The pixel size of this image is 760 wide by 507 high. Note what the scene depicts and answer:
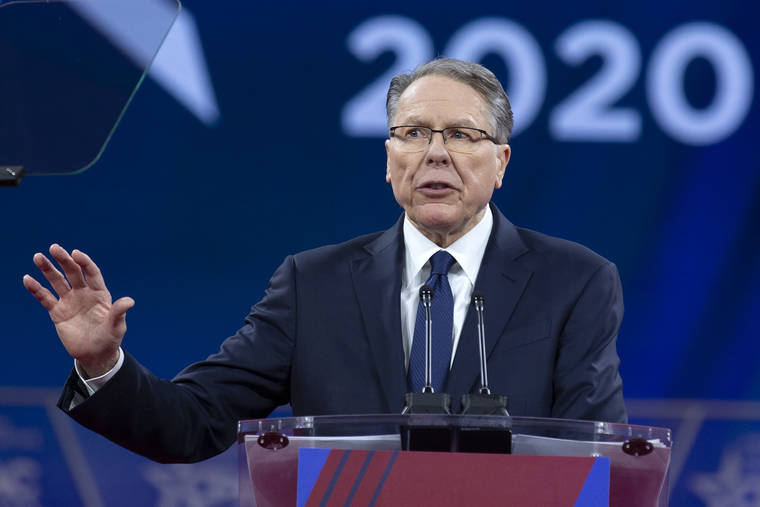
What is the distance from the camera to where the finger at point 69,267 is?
5.05 ft

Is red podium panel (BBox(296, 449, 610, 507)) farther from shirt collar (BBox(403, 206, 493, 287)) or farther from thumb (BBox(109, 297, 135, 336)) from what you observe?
shirt collar (BBox(403, 206, 493, 287))

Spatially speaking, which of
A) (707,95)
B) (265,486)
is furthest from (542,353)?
(707,95)

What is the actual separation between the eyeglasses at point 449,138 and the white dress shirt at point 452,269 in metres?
0.18

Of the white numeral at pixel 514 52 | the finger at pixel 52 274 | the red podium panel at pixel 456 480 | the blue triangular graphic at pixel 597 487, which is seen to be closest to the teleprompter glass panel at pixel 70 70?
the finger at pixel 52 274

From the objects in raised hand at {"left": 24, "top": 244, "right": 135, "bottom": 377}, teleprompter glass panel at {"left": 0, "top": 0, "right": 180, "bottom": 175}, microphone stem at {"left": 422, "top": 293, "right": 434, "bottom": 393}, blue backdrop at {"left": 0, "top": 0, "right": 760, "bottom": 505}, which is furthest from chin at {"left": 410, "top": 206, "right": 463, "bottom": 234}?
blue backdrop at {"left": 0, "top": 0, "right": 760, "bottom": 505}

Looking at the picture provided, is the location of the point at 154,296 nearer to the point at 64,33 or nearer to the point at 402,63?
the point at 402,63

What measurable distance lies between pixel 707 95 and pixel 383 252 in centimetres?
159

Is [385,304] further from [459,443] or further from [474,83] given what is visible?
[459,443]

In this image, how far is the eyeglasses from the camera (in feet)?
7.00

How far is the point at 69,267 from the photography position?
1.58 m

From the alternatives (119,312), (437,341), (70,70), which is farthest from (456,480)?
(70,70)

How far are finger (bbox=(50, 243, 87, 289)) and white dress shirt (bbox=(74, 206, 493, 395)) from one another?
2.20 ft

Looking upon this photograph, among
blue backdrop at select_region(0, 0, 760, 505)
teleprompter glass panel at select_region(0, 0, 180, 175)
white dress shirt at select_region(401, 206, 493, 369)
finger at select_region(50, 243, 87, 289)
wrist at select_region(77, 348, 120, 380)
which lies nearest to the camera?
finger at select_region(50, 243, 87, 289)

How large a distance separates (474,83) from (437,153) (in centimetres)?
17
